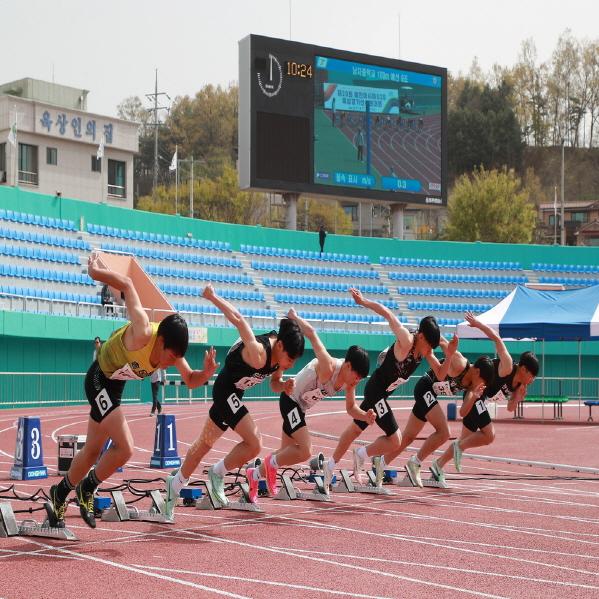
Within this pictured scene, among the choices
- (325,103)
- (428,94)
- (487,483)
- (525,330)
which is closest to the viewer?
(487,483)

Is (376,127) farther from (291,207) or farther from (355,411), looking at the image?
(355,411)

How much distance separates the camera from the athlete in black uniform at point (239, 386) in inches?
392

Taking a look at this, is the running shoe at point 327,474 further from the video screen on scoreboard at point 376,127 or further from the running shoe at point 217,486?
the video screen on scoreboard at point 376,127

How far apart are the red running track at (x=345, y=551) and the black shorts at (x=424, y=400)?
101cm

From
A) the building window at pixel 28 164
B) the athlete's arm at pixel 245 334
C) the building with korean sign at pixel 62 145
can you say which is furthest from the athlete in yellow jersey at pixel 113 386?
the building window at pixel 28 164

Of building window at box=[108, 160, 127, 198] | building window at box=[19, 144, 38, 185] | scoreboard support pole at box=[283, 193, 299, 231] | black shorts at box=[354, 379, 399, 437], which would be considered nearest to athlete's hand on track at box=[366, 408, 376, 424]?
black shorts at box=[354, 379, 399, 437]

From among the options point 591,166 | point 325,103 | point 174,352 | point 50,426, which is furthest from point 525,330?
point 591,166

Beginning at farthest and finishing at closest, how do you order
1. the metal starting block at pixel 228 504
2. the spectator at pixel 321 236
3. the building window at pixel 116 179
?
the building window at pixel 116 179, the spectator at pixel 321 236, the metal starting block at pixel 228 504

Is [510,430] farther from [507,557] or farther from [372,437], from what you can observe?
[507,557]

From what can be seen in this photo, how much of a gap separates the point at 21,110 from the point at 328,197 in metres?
24.4

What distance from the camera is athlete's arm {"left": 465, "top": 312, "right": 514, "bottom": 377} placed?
44.1 ft

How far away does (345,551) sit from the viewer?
8688mm

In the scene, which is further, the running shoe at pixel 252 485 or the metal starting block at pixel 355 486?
the metal starting block at pixel 355 486

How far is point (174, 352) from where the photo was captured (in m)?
8.62
